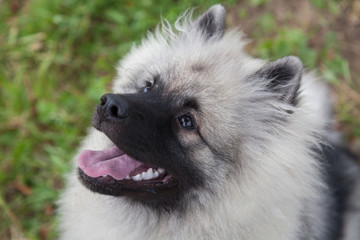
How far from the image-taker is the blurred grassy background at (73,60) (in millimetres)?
3693

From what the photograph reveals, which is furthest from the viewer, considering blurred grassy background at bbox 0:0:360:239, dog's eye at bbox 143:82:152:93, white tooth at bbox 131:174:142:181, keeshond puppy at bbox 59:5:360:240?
blurred grassy background at bbox 0:0:360:239

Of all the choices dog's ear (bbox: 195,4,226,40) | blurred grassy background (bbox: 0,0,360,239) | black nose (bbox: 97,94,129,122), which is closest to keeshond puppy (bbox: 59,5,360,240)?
black nose (bbox: 97,94,129,122)

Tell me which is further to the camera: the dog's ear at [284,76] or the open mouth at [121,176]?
the open mouth at [121,176]

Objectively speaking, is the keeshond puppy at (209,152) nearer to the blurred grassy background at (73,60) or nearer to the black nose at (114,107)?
the black nose at (114,107)

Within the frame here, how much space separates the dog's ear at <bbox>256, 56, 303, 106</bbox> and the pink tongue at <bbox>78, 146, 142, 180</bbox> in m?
0.97

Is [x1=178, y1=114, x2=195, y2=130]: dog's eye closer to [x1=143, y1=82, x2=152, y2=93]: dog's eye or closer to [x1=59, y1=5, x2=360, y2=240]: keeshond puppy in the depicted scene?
[x1=59, y1=5, x2=360, y2=240]: keeshond puppy

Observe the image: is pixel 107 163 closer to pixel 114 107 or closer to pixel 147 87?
pixel 114 107

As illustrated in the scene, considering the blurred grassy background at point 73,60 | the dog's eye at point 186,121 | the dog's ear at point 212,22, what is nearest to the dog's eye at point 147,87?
the dog's eye at point 186,121

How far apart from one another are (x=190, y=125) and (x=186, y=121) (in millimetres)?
36

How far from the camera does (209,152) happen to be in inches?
83.1

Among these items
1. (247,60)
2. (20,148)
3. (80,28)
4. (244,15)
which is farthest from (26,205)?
(244,15)

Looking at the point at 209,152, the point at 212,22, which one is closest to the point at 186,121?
the point at 209,152

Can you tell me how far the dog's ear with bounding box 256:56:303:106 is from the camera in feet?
6.54

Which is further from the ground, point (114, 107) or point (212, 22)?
point (212, 22)
